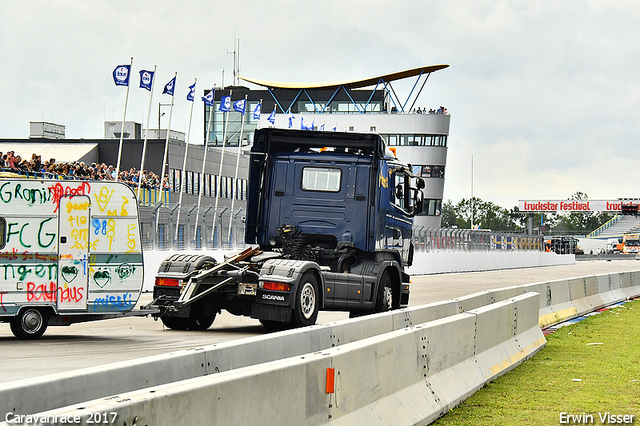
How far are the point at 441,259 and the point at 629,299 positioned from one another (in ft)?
79.6

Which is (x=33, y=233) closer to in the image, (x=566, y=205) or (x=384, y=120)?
(x=384, y=120)

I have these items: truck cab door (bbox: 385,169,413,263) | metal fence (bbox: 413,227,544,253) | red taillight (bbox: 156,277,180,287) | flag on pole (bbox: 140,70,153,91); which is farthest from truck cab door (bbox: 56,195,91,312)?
metal fence (bbox: 413,227,544,253)

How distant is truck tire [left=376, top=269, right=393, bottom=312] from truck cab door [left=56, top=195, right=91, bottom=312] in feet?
17.8

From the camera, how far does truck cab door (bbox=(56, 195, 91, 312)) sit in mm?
13945

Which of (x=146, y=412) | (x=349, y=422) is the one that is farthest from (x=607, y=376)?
(x=146, y=412)

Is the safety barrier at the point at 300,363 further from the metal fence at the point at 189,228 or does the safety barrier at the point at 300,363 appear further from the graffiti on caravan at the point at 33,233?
the metal fence at the point at 189,228

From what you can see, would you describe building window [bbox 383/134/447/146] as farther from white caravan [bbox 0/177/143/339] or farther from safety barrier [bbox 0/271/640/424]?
white caravan [bbox 0/177/143/339]

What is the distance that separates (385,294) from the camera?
1725cm

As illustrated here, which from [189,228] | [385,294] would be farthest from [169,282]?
[189,228]

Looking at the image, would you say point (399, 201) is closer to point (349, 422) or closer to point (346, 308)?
point (346, 308)

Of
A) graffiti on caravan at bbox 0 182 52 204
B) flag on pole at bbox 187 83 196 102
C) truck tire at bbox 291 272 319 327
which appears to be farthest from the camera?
flag on pole at bbox 187 83 196 102

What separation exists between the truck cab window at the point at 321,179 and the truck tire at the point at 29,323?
531 cm

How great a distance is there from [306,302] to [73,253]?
374 centimetres

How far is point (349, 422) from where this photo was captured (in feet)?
20.8
